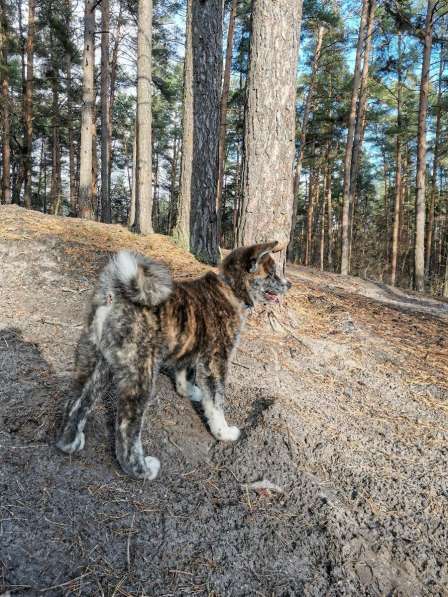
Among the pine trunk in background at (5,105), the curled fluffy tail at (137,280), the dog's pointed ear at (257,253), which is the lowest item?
the curled fluffy tail at (137,280)

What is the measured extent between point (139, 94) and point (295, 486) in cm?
969

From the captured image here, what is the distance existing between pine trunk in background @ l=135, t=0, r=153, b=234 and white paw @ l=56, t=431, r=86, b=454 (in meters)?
7.17

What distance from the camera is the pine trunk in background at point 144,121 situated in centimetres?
941

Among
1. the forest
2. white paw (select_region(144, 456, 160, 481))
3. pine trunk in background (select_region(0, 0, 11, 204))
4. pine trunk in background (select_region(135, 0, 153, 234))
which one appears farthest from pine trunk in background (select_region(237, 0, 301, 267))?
pine trunk in background (select_region(0, 0, 11, 204))

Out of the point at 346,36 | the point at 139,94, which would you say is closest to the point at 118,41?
the point at 346,36

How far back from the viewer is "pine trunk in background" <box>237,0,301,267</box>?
455 cm

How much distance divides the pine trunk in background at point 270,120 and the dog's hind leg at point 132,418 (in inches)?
100

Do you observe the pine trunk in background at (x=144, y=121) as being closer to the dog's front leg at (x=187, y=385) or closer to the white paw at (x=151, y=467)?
the dog's front leg at (x=187, y=385)

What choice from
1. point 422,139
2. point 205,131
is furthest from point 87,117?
point 422,139

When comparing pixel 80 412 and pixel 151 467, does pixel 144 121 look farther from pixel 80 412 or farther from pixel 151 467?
pixel 151 467

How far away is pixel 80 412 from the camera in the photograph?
273cm

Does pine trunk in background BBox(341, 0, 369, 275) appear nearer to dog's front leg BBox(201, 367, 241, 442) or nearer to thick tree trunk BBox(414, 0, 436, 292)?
thick tree trunk BBox(414, 0, 436, 292)

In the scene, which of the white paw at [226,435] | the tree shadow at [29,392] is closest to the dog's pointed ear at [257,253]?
the white paw at [226,435]

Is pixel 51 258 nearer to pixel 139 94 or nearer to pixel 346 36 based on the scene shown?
pixel 139 94
